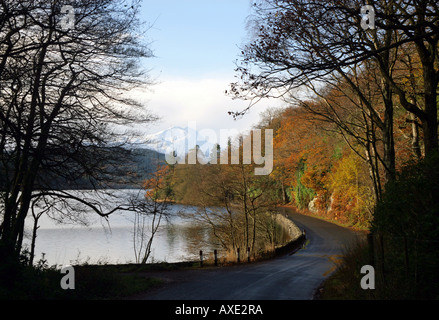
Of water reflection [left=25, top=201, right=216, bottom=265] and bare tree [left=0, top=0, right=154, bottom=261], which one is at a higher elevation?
bare tree [left=0, top=0, right=154, bottom=261]

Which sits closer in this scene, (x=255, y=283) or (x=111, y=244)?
(x=255, y=283)

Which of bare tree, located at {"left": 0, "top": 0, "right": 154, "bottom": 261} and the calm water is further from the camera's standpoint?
the calm water

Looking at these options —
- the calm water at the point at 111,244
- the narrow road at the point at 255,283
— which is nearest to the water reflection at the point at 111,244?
the calm water at the point at 111,244

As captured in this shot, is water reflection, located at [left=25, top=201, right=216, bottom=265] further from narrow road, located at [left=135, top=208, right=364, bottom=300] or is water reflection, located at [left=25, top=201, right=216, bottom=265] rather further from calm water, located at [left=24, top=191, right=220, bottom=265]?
narrow road, located at [left=135, top=208, right=364, bottom=300]

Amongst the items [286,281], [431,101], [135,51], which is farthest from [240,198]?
[431,101]

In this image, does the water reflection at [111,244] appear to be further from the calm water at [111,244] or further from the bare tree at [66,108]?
the bare tree at [66,108]

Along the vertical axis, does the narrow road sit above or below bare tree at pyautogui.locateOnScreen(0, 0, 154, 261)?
below

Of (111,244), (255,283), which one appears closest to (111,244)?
(111,244)

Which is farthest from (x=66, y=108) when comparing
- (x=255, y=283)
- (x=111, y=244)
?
(x=111, y=244)

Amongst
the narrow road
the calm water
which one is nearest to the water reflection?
the calm water

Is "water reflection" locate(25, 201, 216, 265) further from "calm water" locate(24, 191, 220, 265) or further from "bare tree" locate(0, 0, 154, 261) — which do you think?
"bare tree" locate(0, 0, 154, 261)

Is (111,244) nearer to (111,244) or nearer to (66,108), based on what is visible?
(111,244)

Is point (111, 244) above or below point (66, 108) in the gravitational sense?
below

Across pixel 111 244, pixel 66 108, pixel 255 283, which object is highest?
pixel 66 108
